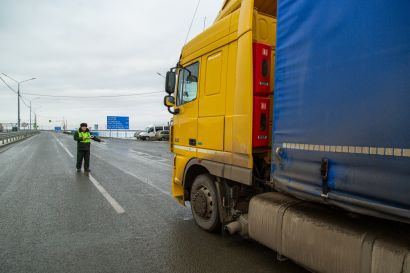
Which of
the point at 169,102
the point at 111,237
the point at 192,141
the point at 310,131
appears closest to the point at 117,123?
the point at 169,102

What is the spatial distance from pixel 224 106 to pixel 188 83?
1274 millimetres

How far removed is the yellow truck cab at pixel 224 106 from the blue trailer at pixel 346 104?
45 cm

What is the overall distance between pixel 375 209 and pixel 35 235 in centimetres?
446

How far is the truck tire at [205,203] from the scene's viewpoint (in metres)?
4.38

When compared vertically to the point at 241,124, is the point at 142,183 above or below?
below

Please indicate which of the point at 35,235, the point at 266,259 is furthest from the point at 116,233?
the point at 266,259

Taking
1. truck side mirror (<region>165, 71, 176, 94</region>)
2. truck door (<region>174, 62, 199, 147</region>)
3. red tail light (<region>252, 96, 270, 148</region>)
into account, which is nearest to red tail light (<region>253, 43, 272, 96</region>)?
red tail light (<region>252, 96, 270, 148</region>)

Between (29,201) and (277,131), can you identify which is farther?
(29,201)

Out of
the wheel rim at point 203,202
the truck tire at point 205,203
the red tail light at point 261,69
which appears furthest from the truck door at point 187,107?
the red tail light at point 261,69

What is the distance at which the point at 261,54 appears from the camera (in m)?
3.66

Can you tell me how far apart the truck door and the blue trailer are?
72.2 inches

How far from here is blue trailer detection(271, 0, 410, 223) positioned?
6.70 ft

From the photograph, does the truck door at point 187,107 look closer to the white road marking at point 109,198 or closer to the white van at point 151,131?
the white road marking at point 109,198

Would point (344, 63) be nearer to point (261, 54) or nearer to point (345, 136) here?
point (345, 136)
